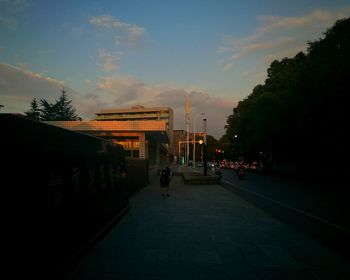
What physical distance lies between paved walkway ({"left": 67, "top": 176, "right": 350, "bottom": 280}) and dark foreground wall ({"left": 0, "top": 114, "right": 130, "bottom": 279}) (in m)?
0.75

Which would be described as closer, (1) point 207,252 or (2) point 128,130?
(1) point 207,252

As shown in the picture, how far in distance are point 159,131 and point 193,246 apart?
41.0m

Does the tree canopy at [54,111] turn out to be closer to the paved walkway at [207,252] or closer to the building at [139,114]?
the building at [139,114]

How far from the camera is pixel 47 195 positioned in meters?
4.08

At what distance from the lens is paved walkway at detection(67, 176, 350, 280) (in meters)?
5.21

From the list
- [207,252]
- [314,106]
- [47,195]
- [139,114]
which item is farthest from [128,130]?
[139,114]

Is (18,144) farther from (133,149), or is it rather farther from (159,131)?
(133,149)

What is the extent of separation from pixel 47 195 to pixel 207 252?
12.3 ft

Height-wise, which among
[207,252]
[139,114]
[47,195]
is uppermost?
[139,114]

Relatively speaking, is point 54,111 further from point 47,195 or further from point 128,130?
point 47,195

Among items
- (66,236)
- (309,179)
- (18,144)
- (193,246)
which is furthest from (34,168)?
(309,179)

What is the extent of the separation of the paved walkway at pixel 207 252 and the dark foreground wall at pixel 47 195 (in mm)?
745

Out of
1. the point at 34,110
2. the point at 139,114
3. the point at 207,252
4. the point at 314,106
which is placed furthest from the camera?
the point at 139,114

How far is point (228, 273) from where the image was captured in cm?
523
